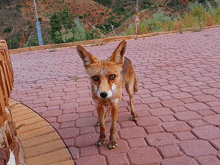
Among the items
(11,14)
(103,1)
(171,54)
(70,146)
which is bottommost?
(70,146)

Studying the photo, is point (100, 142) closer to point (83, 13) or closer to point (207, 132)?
point (207, 132)

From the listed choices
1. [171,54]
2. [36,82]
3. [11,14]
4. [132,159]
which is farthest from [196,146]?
[11,14]

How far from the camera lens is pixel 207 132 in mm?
2832

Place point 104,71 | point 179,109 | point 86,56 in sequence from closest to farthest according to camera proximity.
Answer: point 104,71 < point 86,56 < point 179,109

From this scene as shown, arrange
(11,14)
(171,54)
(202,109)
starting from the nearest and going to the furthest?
(202,109)
(171,54)
(11,14)

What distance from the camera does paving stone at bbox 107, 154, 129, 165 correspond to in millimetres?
2422

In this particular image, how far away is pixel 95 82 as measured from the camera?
2385 millimetres

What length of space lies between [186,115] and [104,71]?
177 centimetres

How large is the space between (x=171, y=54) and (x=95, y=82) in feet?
18.1

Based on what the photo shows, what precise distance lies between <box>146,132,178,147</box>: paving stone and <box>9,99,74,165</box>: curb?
3.49ft

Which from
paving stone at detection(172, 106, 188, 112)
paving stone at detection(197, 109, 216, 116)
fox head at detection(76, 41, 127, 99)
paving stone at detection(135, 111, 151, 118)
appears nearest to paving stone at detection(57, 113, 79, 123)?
paving stone at detection(135, 111, 151, 118)

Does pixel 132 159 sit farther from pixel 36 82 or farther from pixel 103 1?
pixel 103 1

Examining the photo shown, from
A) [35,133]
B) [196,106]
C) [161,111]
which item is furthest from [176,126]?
[35,133]

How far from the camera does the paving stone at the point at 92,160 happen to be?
2473 mm
